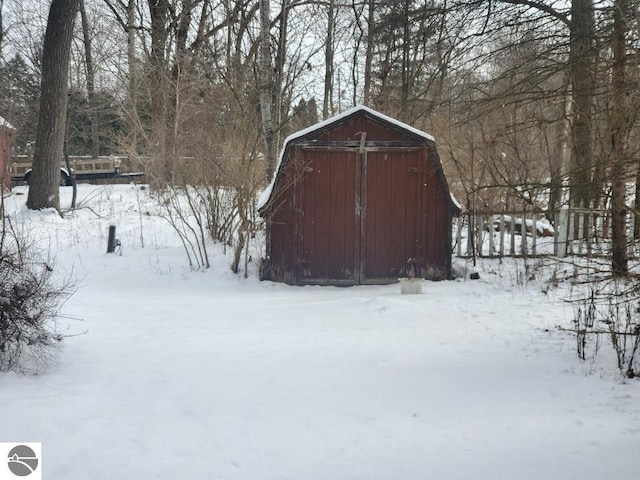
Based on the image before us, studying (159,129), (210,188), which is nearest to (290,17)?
(159,129)

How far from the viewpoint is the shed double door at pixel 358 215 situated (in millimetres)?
9641

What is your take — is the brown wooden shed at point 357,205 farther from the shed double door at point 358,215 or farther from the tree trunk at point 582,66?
the tree trunk at point 582,66

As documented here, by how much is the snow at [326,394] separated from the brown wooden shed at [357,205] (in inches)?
58.9

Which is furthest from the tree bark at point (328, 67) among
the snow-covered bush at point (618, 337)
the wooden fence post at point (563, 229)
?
the snow-covered bush at point (618, 337)

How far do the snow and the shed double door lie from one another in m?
1.46

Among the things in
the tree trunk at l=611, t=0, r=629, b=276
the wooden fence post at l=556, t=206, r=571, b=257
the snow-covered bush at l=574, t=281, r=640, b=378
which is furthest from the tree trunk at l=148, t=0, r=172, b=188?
the snow-covered bush at l=574, t=281, r=640, b=378

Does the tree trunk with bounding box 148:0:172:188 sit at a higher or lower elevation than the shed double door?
higher

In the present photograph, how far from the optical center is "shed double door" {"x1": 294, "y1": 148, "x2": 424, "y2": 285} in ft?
31.6

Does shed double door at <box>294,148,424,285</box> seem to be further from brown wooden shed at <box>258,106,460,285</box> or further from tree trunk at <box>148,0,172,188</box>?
tree trunk at <box>148,0,172,188</box>

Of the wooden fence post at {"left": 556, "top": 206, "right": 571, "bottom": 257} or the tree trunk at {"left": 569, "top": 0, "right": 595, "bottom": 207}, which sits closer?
the tree trunk at {"left": 569, "top": 0, "right": 595, "bottom": 207}

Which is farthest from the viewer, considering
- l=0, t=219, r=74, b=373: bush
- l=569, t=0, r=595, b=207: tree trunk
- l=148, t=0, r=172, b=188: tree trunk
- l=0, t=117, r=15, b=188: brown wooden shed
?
l=0, t=117, r=15, b=188: brown wooden shed

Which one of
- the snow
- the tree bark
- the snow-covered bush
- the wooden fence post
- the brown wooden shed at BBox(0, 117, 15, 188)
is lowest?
the snow

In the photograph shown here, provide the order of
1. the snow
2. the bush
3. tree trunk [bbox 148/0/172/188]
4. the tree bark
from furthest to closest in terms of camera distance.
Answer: the tree bark, tree trunk [bbox 148/0/172/188], the bush, the snow

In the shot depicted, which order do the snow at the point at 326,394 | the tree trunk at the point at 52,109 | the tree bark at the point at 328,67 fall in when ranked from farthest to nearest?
the tree bark at the point at 328,67
the tree trunk at the point at 52,109
the snow at the point at 326,394
